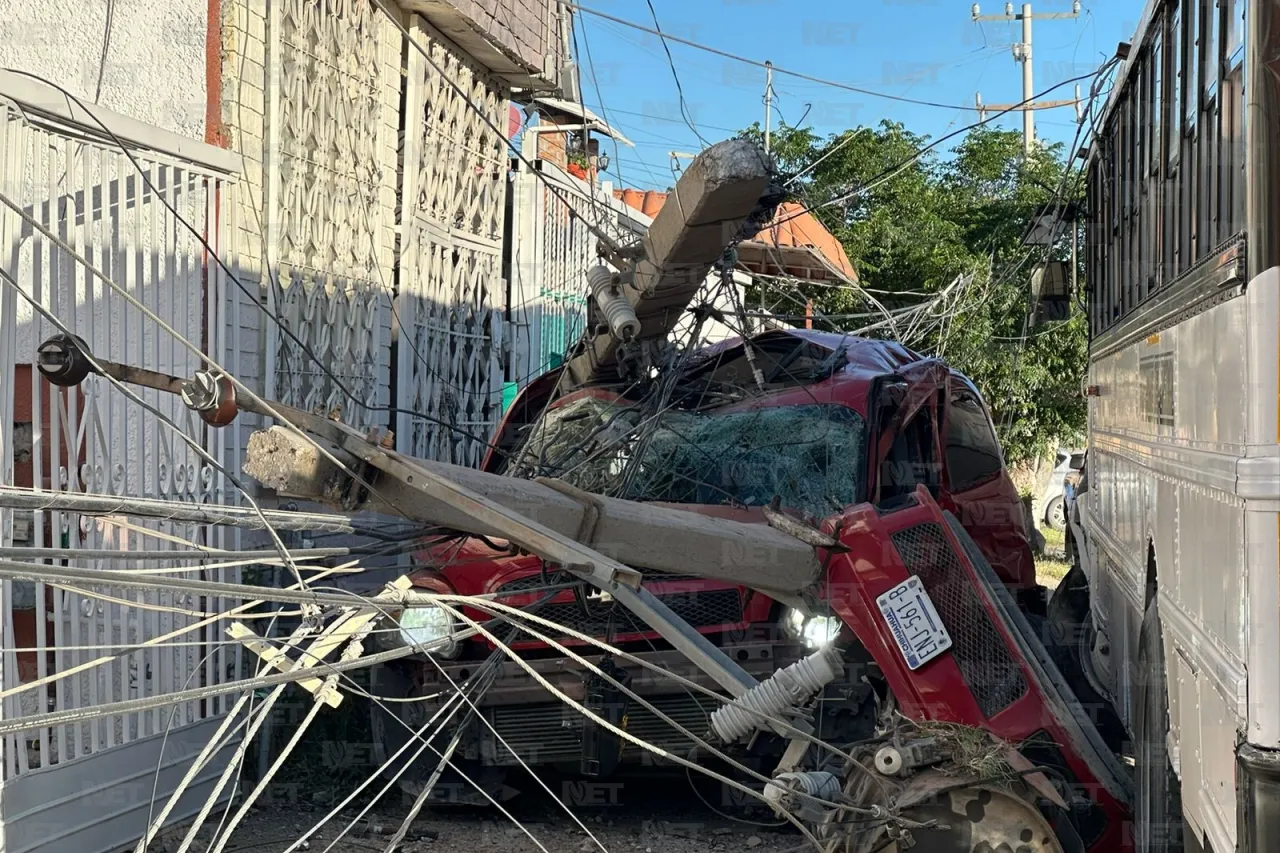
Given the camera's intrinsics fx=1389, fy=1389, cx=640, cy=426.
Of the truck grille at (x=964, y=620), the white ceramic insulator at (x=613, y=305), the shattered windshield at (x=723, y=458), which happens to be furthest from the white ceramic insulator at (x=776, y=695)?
the white ceramic insulator at (x=613, y=305)

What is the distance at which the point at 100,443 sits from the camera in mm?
6367

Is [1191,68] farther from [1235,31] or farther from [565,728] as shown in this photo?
[565,728]

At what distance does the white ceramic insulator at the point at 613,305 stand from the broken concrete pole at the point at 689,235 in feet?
0.37

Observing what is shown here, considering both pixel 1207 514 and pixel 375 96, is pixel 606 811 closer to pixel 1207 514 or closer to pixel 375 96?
pixel 1207 514

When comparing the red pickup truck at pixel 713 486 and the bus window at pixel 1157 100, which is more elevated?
the bus window at pixel 1157 100

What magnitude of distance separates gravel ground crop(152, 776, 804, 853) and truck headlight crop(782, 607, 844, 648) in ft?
3.00

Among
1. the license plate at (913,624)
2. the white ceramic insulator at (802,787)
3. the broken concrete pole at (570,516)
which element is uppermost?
the broken concrete pole at (570,516)

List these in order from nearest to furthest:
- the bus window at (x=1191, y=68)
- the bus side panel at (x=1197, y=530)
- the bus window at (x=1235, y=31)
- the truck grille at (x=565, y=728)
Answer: the bus side panel at (x=1197, y=530) → the bus window at (x=1235, y=31) → the bus window at (x=1191, y=68) → the truck grille at (x=565, y=728)

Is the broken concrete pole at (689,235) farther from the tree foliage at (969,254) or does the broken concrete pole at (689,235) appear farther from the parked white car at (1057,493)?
the parked white car at (1057,493)

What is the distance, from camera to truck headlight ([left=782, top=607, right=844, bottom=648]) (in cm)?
554

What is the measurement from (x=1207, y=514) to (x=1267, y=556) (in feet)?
2.02

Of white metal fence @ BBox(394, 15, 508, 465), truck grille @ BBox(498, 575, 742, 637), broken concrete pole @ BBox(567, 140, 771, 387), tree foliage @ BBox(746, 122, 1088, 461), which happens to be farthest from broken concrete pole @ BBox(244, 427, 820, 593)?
tree foliage @ BBox(746, 122, 1088, 461)

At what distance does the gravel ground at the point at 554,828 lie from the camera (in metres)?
6.73

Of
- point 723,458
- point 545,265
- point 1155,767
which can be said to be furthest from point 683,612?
point 545,265
